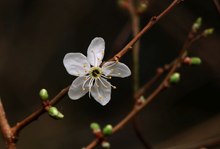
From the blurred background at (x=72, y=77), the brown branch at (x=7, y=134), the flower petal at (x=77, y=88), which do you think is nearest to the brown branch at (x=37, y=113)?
the brown branch at (x=7, y=134)

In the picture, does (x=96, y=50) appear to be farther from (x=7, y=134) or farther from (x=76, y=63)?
(x=7, y=134)

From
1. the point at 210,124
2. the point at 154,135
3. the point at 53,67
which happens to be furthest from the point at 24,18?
the point at 210,124

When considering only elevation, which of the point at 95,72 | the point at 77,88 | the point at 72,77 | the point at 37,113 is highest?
the point at 72,77

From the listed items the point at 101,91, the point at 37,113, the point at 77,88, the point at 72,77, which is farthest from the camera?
the point at 72,77

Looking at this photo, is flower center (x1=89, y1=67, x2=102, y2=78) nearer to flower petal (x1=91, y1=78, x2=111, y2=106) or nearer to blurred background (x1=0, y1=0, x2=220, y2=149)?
flower petal (x1=91, y1=78, x2=111, y2=106)

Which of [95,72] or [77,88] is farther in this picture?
[95,72]

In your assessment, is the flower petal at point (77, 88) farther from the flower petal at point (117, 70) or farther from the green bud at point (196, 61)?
the green bud at point (196, 61)

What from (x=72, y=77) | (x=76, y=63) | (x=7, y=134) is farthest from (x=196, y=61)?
(x=72, y=77)
